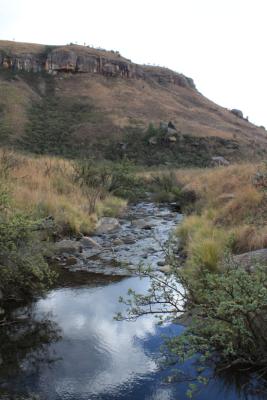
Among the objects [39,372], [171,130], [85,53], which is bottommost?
[39,372]

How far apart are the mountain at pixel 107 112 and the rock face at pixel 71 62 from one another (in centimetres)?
15

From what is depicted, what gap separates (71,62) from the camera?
65562 mm

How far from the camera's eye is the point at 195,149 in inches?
1825

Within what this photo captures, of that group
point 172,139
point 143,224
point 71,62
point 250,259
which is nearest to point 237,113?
point 71,62

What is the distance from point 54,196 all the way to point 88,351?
7.04 m

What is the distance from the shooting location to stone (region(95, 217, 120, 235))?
11.2m

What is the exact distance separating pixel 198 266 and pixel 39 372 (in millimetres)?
2640

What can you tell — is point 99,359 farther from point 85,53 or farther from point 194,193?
point 85,53

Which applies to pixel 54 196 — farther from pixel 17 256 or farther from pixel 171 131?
pixel 171 131

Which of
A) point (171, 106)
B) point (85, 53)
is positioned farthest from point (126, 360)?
point (85, 53)

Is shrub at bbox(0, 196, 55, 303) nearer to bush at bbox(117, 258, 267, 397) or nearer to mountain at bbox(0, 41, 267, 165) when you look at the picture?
bush at bbox(117, 258, 267, 397)

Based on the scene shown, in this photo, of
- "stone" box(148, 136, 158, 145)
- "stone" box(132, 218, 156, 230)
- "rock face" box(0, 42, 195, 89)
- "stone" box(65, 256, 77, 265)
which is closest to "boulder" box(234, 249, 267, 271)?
"stone" box(65, 256, 77, 265)

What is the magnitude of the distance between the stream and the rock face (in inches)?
2390

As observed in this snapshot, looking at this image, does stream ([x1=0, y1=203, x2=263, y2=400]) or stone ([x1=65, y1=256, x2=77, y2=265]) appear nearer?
stream ([x1=0, y1=203, x2=263, y2=400])
